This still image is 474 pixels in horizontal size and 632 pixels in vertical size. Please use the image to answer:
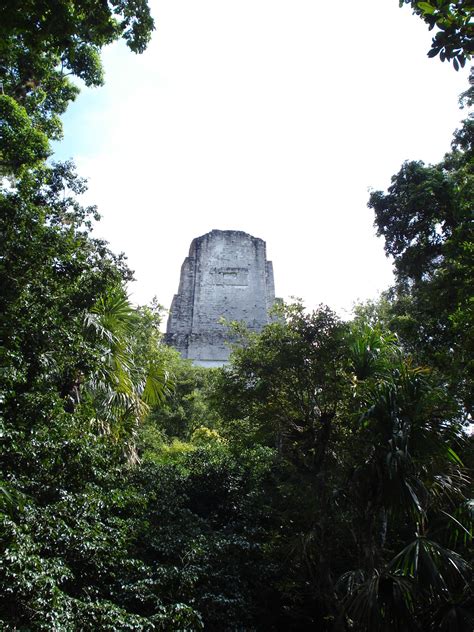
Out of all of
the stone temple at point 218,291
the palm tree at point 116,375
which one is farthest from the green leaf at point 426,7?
the stone temple at point 218,291

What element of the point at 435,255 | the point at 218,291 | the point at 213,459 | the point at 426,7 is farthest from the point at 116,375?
the point at 218,291

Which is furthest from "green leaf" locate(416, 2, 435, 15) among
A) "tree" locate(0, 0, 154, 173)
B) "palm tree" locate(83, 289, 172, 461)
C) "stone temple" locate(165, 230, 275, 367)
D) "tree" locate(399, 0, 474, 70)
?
"stone temple" locate(165, 230, 275, 367)

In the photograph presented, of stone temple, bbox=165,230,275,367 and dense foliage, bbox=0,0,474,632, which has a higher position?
stone temple, bbox=165,230,275,367

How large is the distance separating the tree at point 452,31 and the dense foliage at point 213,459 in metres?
0.05

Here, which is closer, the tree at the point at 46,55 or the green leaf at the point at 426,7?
the green leaf at the point at 426,7

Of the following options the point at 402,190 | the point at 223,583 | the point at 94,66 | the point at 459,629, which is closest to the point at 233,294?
the point at 402,190

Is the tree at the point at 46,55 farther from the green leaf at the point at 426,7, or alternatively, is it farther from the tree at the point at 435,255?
the tree at the point at 435,255

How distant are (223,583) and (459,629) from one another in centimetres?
286

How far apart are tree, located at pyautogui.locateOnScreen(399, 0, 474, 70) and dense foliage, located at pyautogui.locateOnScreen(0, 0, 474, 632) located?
1.9 inches

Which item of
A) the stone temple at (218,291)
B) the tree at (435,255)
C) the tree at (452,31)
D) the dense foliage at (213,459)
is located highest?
the stone temple at (218,291)

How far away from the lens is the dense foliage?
4.58 metres

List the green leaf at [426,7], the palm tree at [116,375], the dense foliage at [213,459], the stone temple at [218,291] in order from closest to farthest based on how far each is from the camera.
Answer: the green leaf at [426,7]
the dense foliage at [213,459]
the palm tree at [116,375]
the stone temple at [218,291]

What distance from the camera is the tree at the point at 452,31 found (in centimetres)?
354

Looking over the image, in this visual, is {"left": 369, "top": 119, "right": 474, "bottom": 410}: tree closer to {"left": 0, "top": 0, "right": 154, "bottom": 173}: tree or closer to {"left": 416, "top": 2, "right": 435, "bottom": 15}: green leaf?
{"left": 416, "top": 2, "right": 435, "bottom": 15}: green leaf
